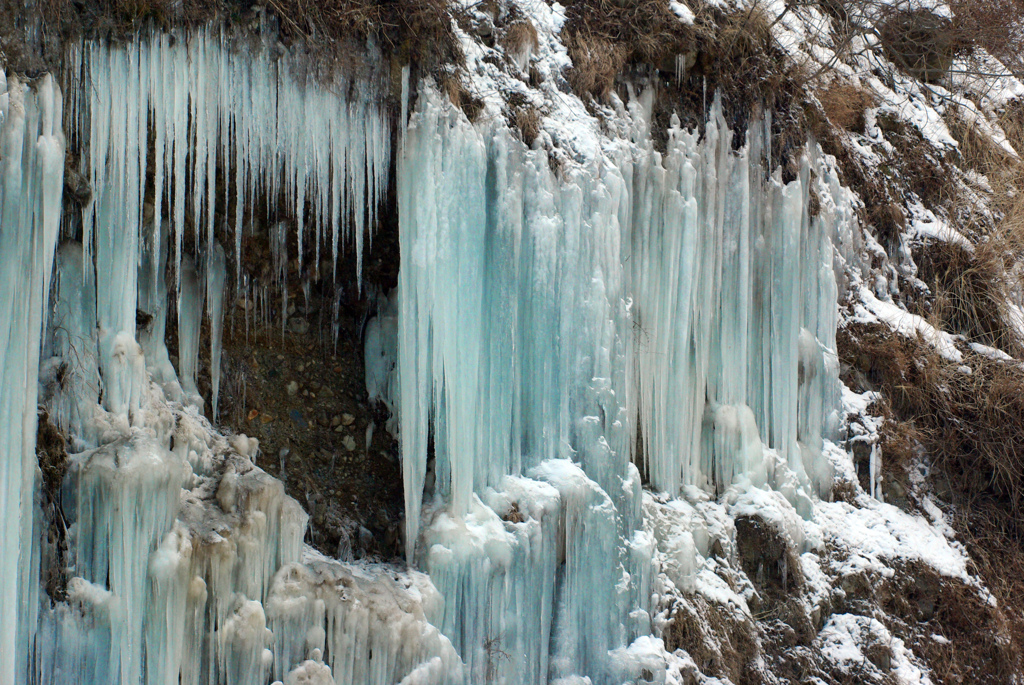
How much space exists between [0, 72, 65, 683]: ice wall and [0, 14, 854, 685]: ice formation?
0.01 metres

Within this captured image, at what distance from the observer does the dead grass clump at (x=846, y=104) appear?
9117 millimetres

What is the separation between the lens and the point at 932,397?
866 centimetres

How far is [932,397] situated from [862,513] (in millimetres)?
1392

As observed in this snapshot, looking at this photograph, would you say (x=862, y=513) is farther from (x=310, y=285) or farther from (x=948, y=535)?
(x=310, y=285)

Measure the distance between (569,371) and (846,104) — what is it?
4665 millimetres

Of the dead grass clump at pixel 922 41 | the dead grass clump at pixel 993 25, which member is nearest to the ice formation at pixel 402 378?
the dead grass clump at pixel 922 41

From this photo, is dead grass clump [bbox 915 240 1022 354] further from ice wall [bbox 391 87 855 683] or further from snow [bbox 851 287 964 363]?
ice wall [bbox 391 87 855 683]

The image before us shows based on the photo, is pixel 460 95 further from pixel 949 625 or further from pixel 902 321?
pixel 949 625

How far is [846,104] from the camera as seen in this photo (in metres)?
9.38

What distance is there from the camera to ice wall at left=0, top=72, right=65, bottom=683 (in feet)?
14.1

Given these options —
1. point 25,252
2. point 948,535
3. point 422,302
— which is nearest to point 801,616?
point 948,535

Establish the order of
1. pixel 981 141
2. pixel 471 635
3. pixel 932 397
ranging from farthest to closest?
pixel 981 141
pixel 932 397
pixel 471 635

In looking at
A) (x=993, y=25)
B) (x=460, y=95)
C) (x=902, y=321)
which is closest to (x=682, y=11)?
(x=460, y=95)

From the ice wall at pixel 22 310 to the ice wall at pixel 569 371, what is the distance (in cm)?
194
